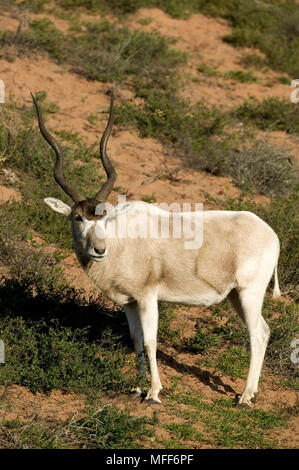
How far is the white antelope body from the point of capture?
653cm

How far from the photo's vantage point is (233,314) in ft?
28.1

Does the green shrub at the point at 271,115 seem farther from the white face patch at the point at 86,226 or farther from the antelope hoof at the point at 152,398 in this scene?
the antelope hoof at the point at 152,398

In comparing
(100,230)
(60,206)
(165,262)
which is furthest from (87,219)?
(165,262)

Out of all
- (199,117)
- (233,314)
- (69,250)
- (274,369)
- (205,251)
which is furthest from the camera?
(199,117)

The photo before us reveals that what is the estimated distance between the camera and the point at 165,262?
264 inches

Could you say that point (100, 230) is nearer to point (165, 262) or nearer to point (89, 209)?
point (89, 209)

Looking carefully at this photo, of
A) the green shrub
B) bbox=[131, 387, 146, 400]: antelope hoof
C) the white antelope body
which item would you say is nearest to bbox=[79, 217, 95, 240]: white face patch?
the white antelope body

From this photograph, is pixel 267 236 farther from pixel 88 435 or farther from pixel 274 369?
pixel 88 435

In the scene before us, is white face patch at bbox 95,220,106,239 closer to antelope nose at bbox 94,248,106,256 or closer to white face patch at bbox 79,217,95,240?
white face patch at bbox 79,217,95,240

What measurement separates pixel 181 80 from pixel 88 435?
11.0 meters

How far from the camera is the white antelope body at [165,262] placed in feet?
21.4

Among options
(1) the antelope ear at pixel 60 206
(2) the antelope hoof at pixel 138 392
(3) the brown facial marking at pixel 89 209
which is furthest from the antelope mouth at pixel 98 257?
(2) the antelope hoof at pixel 138 392

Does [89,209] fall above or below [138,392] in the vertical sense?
above
